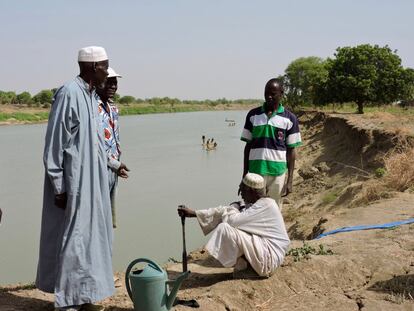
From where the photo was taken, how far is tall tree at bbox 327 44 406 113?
25.7 meters

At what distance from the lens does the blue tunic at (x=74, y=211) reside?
2910mm

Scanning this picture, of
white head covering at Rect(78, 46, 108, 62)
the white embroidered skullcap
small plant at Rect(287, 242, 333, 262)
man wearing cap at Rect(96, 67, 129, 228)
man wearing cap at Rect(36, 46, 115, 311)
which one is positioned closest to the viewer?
man wearing cap at Rect(36, 46, 115, 311)

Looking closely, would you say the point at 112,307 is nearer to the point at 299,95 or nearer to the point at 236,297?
the point at 236,297

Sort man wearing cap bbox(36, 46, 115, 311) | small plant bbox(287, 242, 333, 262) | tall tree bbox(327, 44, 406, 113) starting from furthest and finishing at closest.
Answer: tall tree bbox(327, 44, 406, 113) → small plant bbox(287, 242, 333, 262) → man wearing cap bbox(36, 46, 115, 311)

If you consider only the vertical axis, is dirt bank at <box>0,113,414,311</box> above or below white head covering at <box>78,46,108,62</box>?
below

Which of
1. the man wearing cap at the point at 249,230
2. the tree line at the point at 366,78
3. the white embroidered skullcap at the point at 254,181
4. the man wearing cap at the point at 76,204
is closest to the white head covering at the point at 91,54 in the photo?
the man wearing cap at the point at 76,204

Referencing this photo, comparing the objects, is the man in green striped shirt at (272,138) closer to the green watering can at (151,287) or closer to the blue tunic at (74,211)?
the green watering can at (151,287)

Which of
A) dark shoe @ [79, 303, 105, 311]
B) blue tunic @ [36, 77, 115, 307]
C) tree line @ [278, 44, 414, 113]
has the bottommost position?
dark shoe @ [79, 303, 105, 311]

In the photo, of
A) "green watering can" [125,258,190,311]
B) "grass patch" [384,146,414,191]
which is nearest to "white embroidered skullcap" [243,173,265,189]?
"green watering can" [125,258,190,311]

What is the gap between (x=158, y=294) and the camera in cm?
300

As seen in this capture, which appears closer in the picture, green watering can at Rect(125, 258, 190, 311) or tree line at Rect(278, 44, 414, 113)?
green watering can at Rect(125, 258, 190, 311)

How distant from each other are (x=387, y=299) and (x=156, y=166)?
1598 centimetres

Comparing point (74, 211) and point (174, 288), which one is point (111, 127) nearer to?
point (74, 211)

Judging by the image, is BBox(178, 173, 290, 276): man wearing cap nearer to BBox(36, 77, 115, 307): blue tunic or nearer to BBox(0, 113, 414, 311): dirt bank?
BBox(0, 113, 414, 311): dirt bank
